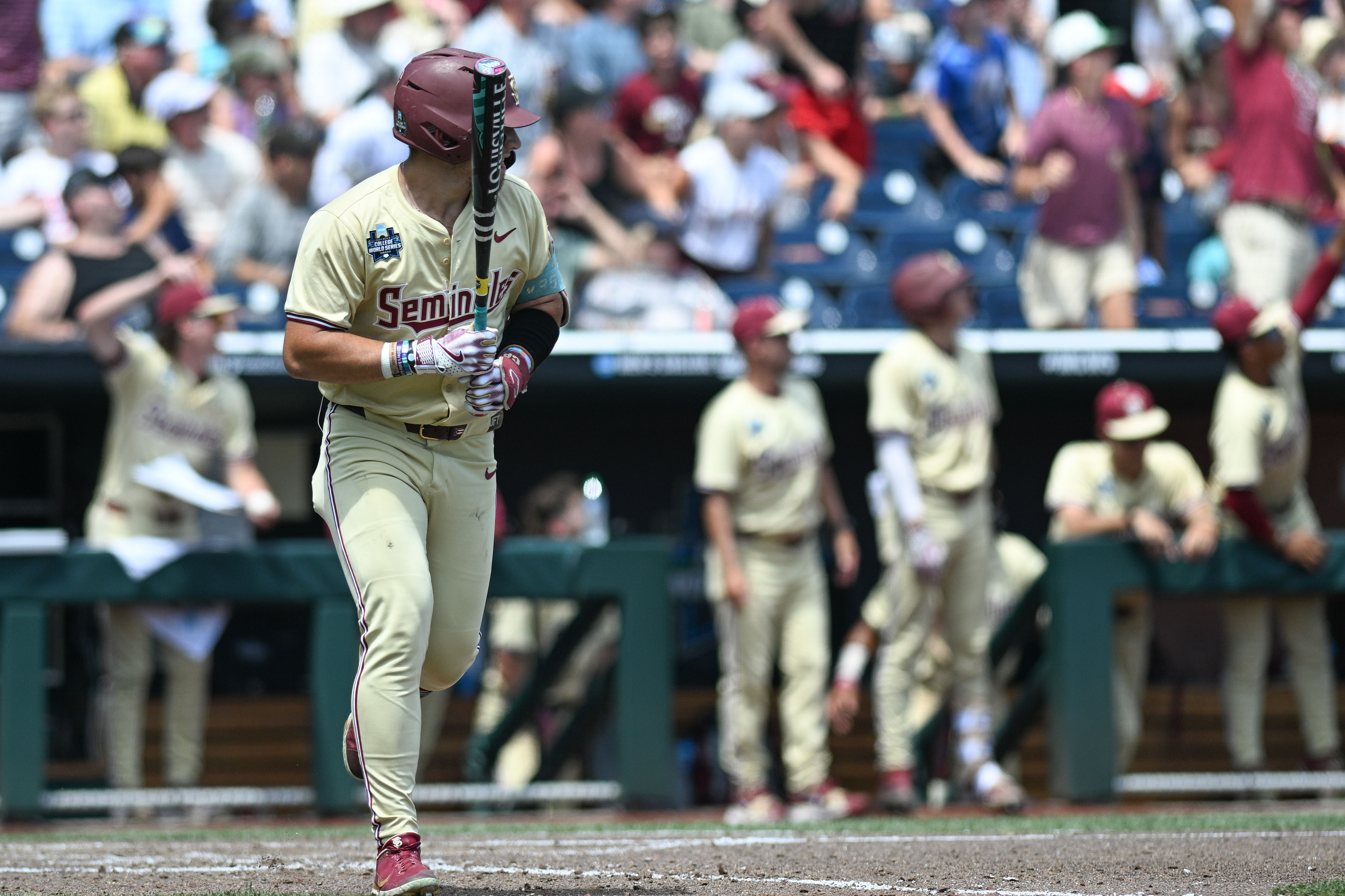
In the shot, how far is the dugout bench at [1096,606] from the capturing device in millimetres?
6645

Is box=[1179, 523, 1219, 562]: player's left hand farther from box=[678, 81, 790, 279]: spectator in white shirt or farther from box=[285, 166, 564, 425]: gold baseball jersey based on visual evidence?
box=[285, 166, 564, 425]: gold baseball jersey

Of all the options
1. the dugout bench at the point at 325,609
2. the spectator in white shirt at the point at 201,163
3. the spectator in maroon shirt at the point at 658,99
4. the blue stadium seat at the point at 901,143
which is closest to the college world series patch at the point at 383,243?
the dugout bench at the point at 325,609

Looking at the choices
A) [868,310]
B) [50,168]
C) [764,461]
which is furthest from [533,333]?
[50,168]

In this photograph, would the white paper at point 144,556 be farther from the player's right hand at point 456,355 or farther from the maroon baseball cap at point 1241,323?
the maroon baseball cap at point 1241,323

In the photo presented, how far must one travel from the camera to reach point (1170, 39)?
36.2 feet

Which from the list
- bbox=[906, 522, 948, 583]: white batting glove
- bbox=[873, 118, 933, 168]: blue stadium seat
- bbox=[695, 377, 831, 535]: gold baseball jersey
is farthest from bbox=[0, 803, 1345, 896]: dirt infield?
bbox=[873, 118, 933, 168]: blue stadium seat

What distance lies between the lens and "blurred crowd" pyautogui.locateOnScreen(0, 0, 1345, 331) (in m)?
8.38

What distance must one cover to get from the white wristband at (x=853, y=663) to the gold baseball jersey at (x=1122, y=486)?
37.1 inches

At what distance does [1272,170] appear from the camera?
8664 millimetres

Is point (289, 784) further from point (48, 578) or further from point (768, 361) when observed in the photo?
point (768, 361)

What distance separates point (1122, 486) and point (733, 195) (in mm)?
2841

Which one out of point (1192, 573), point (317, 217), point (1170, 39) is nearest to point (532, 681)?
point (1192, 573)

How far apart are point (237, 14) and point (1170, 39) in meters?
5.76

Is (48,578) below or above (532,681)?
above
